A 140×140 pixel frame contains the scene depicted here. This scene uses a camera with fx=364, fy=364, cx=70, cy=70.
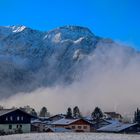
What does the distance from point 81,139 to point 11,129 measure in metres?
44.8

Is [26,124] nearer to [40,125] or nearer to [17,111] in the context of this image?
[17,111]

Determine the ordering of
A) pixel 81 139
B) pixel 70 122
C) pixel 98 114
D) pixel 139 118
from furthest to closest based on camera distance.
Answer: pixel 98 114 → pixel 139 118 → pixel 70 122 → pixel 81 139

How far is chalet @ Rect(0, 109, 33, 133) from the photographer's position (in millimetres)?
93131

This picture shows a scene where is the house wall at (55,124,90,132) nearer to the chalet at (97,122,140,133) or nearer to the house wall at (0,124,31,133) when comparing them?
the chalet at (97,122,140,133)

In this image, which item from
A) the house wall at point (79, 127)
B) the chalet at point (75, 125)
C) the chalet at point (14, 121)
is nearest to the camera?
the chalet at point (14, 121)

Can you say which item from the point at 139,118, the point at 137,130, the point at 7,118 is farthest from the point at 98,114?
the point at 7,118

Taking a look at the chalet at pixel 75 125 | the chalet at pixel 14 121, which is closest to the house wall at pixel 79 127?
the chalet at pixel 75 125

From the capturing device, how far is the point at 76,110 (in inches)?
7067

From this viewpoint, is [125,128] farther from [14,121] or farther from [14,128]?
[14,121]

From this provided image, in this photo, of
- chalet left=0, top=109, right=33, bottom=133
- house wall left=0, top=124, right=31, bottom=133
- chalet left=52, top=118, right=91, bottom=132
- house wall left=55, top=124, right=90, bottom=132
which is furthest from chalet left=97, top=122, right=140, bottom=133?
chalet left=0, top=109, right=33, bottom=133

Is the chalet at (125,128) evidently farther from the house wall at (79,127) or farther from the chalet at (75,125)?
the chalet at (75,125)

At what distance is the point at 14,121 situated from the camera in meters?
95.8

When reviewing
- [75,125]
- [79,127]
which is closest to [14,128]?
[75,125]

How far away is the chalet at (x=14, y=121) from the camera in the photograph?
306ft
